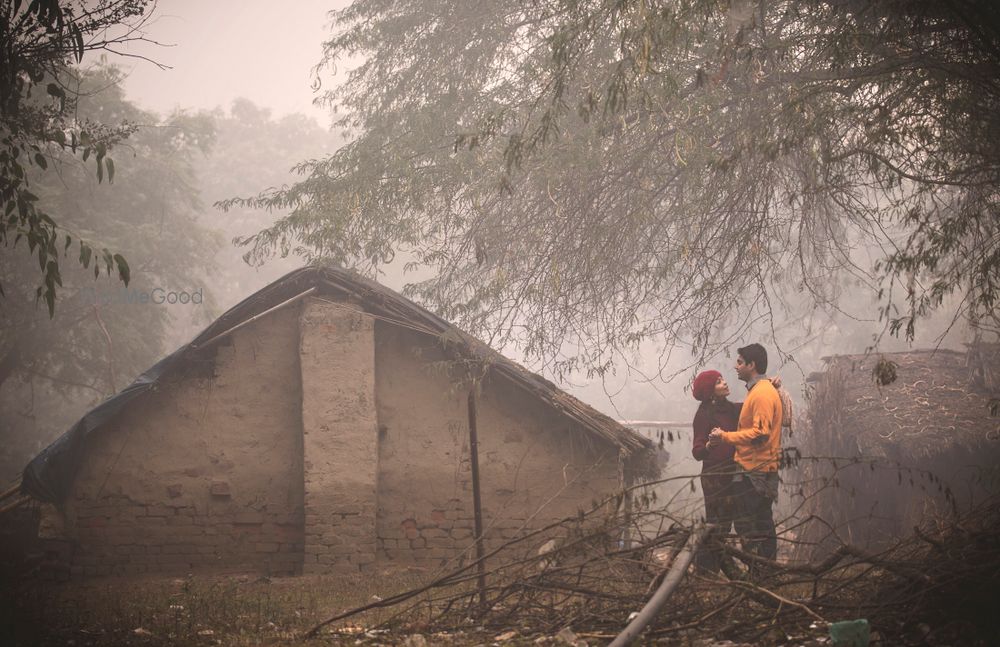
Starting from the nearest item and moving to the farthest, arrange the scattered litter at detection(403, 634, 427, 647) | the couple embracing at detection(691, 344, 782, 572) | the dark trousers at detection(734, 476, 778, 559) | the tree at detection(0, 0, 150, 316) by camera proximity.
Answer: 1. the scattered litter at detection(403, 634, 427, 647)
2. the tree at detection(0, 0, 150, 316)
3. the couple embracing at detection(691, 344, 782, 572)
4. the dark trousers at detection(734, 476, 778, 559)

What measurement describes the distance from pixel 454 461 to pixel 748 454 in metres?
3.19

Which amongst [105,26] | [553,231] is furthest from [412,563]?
[105,26]

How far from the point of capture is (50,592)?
7145 millimetres

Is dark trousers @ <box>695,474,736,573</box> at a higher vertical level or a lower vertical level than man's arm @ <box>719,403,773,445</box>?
lower

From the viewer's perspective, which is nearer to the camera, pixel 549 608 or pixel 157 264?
pixel 549 608

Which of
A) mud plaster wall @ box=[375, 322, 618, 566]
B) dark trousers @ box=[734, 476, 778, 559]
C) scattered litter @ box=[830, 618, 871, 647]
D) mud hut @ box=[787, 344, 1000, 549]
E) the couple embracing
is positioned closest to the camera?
scattered litter @ box=[830, 618, 871, 647]

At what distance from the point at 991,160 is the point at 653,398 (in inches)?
1367

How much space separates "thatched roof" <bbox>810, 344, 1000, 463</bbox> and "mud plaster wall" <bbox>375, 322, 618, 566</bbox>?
5578 mm

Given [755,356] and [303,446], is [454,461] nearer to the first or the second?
[303,446]

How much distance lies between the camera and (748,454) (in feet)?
20.4

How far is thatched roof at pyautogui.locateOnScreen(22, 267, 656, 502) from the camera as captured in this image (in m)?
7.86

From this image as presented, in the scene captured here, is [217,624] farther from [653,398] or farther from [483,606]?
[653,398]

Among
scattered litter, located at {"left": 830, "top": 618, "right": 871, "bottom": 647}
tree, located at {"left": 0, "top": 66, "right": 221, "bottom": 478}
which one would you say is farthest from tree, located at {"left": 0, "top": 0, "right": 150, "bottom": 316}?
tree, located at {"left": 0, "top": 66, "right": 221, "bottom": 478}

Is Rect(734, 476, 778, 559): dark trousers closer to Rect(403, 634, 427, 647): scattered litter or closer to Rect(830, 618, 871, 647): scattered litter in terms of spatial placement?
Rect(830, 618, 871, 647): scattered litter
